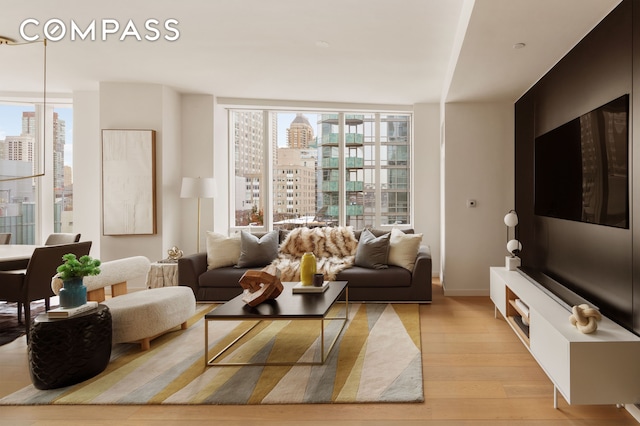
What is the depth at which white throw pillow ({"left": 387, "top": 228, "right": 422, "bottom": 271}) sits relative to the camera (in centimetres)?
444

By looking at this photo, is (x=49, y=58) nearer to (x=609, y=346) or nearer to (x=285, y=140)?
(x=285, y=140)

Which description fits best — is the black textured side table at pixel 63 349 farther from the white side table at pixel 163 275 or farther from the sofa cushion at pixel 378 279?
the sofa cushion at pixel 378 279

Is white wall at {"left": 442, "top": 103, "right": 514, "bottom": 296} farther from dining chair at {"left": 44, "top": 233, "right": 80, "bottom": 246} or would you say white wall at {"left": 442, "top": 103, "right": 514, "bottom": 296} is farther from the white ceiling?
dining chair at {"left": 44, "top": 233, "right": 80, "bottom": 246}

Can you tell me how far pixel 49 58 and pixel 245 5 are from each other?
2557 mm

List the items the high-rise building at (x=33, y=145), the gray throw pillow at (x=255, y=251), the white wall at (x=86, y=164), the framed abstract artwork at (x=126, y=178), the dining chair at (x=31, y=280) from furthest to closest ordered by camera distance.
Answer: the high-rise building at (x=33, y=145), the white wall at (x=86, y=164), the framed abstract artwork at (x=126, y=178), the gray throw pillow at (x=255, y=251), the dining chair at (x=31, y=280)

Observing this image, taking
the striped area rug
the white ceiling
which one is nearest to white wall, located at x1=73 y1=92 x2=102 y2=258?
the white ceiling

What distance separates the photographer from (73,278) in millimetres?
2555

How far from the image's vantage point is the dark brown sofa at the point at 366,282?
168 inches

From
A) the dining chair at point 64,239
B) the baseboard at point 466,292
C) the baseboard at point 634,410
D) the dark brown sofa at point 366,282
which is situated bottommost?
the baseboard at point 634,410

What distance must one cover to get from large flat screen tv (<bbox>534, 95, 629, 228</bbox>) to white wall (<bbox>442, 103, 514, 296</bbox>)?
1288 millimetres

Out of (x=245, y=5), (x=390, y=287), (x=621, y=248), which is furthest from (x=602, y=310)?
(x=245, y=5)

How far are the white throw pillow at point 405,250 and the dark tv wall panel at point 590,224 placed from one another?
1175 millimetres

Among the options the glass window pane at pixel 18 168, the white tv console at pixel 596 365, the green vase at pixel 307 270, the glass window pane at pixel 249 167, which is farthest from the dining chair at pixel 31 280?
the white tv console at pixel 596 365

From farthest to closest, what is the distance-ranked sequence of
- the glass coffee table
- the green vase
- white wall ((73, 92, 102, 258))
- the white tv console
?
white wall ((73, 92, 102, 258)), the green vase, the glass coffee table, the white tv console
